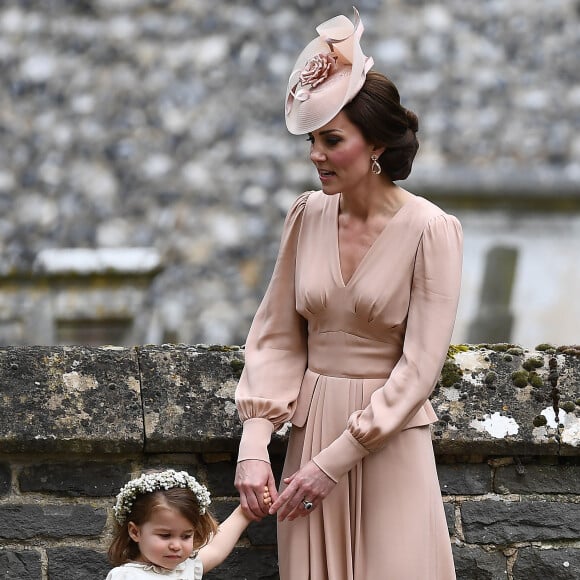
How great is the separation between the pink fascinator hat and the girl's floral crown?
87 centimetres

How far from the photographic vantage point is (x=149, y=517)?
12.9ft

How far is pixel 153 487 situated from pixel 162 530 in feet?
0.34

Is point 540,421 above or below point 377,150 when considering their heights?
below

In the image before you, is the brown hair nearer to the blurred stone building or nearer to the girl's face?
the girl's face

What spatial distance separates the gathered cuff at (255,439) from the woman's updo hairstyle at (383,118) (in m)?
0.69

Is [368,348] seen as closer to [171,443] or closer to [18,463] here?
[171,443]

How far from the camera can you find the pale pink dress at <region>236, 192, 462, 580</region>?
3852mm

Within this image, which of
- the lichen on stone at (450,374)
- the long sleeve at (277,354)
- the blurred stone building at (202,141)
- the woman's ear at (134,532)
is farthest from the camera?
the blurred stone building at (202,141)

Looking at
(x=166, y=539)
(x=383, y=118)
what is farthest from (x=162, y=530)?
(x=383, y=118)

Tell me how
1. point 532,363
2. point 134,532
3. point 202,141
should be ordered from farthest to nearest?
point 202,141, point 532,363, point 134,532

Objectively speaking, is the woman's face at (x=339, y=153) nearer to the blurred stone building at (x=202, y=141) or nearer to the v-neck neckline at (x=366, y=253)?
the v-neck neckline at (x=366, y=253)

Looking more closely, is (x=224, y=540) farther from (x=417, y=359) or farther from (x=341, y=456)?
(x=417, y=359)

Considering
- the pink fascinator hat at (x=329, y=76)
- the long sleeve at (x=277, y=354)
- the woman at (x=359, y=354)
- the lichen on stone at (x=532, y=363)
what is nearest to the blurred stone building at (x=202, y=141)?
the lichen on stone at (x=532, y=363)

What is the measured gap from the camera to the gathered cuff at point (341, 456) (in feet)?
12.6
